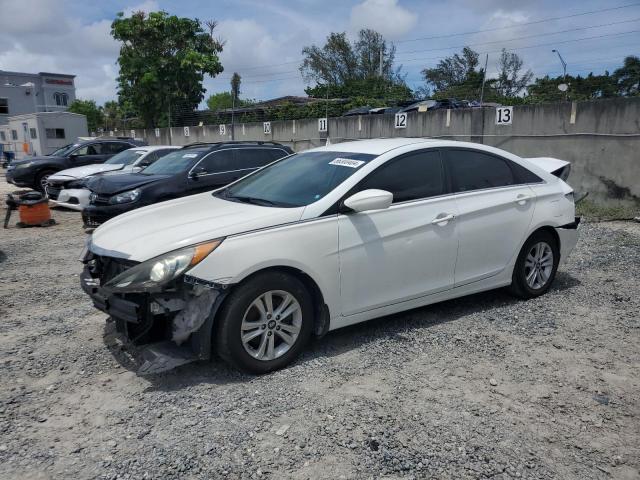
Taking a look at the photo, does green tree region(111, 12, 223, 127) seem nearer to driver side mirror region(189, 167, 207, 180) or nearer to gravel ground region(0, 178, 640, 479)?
driver side mirror region(189, 167, 207, 180)

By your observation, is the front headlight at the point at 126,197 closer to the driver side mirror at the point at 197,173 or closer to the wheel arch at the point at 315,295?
the driver side mirror at the point at 197,173

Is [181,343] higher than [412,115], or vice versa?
[412,115]

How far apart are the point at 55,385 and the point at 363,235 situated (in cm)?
241

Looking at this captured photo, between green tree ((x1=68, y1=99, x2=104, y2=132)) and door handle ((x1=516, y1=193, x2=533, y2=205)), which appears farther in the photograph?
green tree ((x1=68, y1=99, x2=104, y2=132))

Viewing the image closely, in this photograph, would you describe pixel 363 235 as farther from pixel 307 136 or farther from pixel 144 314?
pixel 307 136

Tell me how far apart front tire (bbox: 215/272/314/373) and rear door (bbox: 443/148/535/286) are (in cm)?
162

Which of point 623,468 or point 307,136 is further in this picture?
point 307,136

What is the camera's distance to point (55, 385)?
3.62 metres

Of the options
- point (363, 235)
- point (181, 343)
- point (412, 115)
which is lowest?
point (181, 343)

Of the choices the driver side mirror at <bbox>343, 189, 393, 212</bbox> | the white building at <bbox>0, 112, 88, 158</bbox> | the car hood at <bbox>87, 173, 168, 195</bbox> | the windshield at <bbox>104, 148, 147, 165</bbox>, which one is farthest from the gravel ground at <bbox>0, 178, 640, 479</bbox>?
the white building at <bbox>0, 112, 88, 158</bbox>

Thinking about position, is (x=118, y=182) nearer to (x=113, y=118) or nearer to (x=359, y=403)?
(x=359, y=403)

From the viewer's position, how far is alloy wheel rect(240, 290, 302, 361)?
3.56 metres

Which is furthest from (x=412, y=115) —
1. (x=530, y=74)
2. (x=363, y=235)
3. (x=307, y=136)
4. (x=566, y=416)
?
(x=530, y=74)

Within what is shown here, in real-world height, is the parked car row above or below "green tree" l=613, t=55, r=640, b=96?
below
